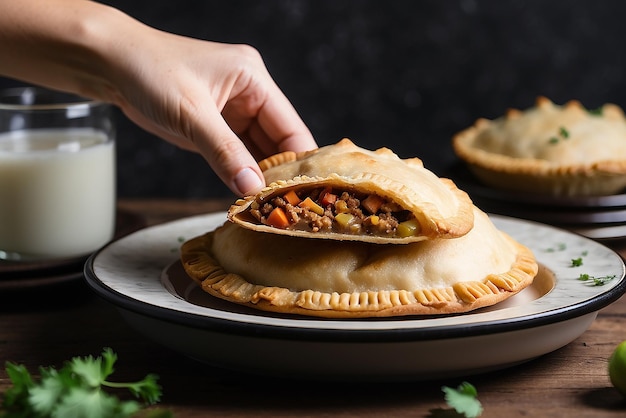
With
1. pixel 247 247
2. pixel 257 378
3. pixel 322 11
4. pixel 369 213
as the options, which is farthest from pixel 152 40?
pixel 322 11

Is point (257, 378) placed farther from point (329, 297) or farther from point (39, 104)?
point (39, 104)

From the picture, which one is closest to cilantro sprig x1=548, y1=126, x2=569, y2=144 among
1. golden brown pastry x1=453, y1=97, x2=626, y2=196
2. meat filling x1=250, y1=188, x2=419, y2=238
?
golden brown pastry x1=453, y1=97, x2=626, y2=196

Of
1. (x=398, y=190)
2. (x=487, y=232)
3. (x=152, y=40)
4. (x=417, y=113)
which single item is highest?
(x=152, y=40)

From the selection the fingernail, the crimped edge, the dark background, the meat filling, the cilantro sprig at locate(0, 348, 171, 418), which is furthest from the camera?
the dark background

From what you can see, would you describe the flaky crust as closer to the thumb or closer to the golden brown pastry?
the thumb

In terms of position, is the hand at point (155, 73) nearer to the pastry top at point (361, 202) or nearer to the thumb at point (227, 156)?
the thumb at point (227, 156)

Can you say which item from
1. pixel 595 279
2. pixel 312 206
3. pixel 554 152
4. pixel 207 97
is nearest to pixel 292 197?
pixel 312 206
